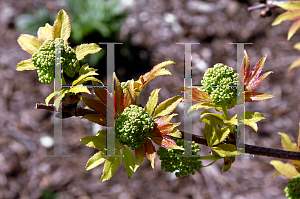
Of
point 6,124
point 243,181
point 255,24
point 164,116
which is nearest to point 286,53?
point 255,24

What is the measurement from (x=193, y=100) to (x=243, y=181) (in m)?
1.95

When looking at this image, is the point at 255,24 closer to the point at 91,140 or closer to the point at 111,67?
the point at 111,67

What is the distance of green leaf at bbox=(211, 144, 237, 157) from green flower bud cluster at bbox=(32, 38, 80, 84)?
0.47m

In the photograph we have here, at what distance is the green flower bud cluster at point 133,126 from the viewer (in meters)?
0.71

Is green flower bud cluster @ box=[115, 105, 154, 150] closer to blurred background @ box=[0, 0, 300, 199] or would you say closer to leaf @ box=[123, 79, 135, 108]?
leaf @ box=[123, 79, 135, 108]

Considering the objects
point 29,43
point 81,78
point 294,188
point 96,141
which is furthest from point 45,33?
point 294,188

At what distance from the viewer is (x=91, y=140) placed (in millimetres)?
699

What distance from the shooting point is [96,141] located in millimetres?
707

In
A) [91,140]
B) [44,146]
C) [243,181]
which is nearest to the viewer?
[91,140]

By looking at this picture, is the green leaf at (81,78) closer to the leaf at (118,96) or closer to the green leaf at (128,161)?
the leaf at (118,96)

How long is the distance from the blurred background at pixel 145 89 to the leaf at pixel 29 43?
1.92 metres

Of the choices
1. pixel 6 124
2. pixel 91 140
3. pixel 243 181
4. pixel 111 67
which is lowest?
pixel 243 181

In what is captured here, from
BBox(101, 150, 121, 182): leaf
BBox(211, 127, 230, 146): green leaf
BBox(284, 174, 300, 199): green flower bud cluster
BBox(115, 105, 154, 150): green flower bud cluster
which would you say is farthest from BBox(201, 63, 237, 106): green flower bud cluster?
BBox(284, 174, 300, 199): green flower bud cluster

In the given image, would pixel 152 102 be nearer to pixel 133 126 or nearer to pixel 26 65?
pixel 133 126
